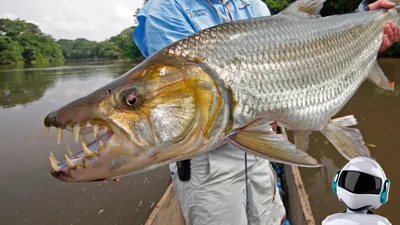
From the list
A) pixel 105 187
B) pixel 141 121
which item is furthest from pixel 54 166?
pixel 105 187

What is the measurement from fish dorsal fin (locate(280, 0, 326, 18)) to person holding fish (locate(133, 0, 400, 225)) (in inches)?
0.9

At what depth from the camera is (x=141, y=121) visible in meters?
1.27

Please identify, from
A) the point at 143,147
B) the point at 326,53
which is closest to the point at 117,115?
the point at 143,147

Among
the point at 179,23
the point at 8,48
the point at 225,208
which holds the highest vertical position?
the point at 8,48

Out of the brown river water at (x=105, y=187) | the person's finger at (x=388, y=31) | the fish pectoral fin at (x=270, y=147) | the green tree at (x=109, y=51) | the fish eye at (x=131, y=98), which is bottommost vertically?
the brown river water at (x=105, y=187)

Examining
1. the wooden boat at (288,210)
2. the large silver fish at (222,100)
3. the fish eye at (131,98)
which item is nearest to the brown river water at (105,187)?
the wooden boat at (288,210)

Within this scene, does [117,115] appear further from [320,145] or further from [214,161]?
[320,145]

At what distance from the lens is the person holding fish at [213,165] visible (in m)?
2.12

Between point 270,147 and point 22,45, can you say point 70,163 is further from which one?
point 22,45

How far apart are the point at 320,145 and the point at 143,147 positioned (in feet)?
24.5

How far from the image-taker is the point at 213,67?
4.84 ft

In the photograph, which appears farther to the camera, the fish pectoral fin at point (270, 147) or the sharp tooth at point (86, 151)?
the fish pectoral fin at point (270, 147)

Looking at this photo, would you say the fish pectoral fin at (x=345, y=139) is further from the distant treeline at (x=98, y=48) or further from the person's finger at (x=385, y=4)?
the distant treeline at (x=98, y=48)

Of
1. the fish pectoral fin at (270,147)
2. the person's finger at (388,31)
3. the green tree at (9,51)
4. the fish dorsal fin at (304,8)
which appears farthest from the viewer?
the green tree at (9,51)
